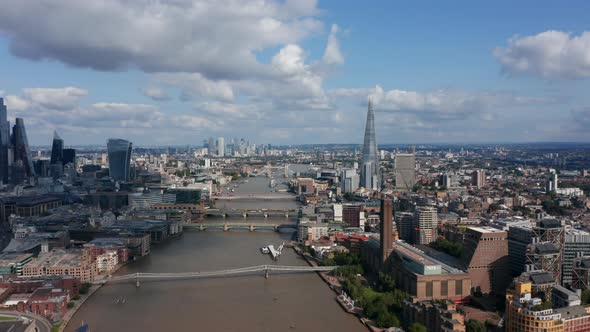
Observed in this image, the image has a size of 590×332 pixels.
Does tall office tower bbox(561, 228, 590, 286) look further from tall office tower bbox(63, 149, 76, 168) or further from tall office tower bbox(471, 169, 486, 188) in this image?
tall office tower bbox(63, 149, 76, 168)

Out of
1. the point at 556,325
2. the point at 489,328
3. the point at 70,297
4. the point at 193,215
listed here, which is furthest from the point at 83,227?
the point at 556,325

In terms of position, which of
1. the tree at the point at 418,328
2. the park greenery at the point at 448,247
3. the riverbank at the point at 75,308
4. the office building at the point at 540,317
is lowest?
the riverbank at the point at 75,308

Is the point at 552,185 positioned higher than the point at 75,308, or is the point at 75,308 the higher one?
the point at 552,185

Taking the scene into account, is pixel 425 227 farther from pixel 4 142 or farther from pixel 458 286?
pixel 4 142

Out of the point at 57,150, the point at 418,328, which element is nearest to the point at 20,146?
the point at 57,150

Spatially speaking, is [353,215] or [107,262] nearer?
[107,262]

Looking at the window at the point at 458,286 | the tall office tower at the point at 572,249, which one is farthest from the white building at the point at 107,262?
the tall office tower at the point at 572,249

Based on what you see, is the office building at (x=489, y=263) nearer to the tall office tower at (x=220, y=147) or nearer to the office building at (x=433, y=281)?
the office building at (x=433, y=281)
